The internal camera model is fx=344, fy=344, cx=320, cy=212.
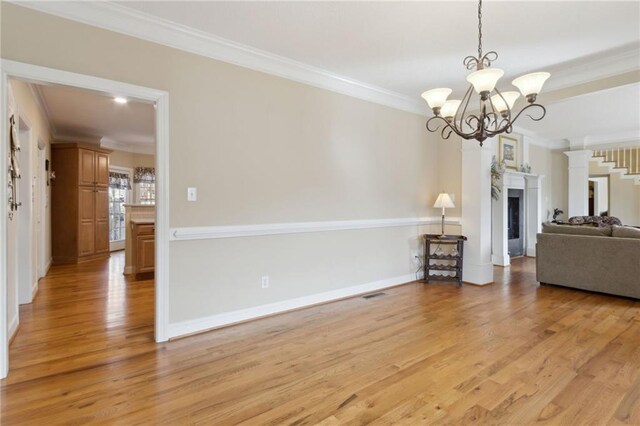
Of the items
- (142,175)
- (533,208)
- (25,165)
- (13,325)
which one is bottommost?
(13,325)

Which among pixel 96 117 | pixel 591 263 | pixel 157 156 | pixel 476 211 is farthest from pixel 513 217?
pixel 96 117

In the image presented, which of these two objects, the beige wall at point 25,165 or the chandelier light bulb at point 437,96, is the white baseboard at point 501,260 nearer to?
the chandelier light bulb at point 437,96

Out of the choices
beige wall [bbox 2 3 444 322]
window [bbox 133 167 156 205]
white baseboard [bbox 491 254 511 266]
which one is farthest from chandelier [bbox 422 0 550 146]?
window [bbox 133 167 156 205]

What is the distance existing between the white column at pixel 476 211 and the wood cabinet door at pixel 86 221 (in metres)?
6.92

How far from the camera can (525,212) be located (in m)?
7.26

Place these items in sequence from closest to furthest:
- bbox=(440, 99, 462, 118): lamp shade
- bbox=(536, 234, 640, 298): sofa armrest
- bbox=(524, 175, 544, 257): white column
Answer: bbox=(440, 99, 462, 118): lamp shade → bbox=(536, 234, 640, 298): sofa armrest → bbox=(524, 175, 544, 257): white column

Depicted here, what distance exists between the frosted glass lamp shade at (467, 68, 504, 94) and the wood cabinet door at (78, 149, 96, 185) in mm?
7151

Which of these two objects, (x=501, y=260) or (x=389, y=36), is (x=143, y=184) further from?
(x=501, y=260)

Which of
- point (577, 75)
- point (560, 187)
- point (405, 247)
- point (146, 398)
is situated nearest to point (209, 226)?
point (146, 398)

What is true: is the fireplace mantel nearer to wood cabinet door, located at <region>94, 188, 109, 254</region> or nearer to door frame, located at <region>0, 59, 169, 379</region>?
door frame, located at <region>0, 59, 169, 379</region>

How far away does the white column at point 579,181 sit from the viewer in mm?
7438

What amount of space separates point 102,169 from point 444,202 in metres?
6.79

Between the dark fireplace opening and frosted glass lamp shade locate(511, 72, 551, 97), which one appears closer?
frosted glass lamp shade locate(511, 72, 551, 97)

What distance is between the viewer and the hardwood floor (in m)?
1.89
